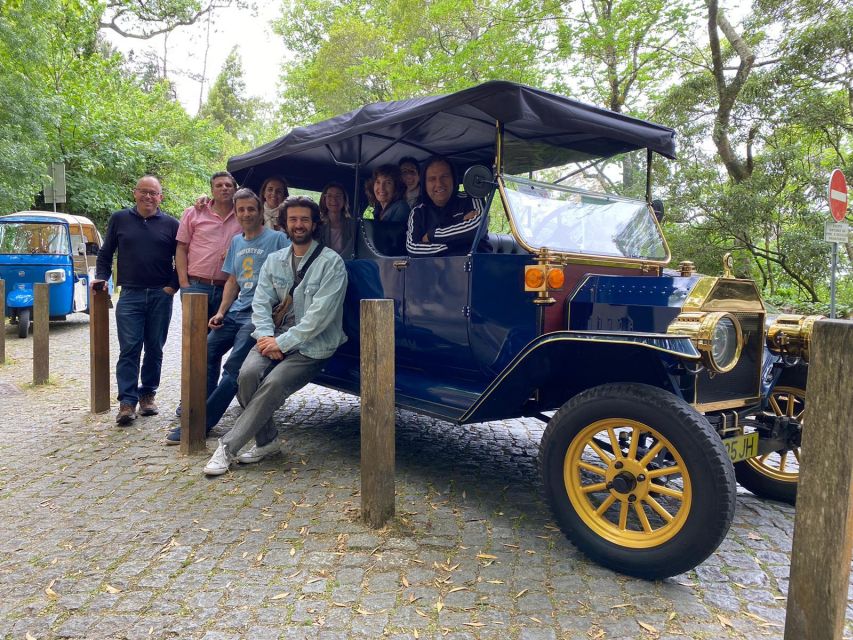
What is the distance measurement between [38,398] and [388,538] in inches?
200

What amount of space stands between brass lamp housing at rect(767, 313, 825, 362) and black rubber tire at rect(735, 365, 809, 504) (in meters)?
0.26

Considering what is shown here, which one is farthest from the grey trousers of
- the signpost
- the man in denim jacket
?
the signpost

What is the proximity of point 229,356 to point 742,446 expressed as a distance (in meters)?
3.56

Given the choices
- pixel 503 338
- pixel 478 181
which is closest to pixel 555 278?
pixel 503 338

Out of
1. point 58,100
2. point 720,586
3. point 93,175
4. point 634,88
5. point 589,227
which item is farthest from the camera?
point 93,175

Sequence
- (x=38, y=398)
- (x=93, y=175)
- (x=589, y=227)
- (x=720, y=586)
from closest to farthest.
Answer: (x=720, y=586) < (x=589, y=227) < (x=38, y=398) < (x=93, y=175)

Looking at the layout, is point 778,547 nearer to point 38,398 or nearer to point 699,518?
point 699,518

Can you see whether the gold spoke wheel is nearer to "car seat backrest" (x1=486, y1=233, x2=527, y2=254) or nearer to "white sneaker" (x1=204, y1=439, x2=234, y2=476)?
"car seat backrest" (x1=486, y1=233, x2=527, y2=254)

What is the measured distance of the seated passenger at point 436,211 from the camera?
4238mm

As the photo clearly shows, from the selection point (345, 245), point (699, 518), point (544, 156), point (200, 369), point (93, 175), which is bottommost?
point (699, 518)

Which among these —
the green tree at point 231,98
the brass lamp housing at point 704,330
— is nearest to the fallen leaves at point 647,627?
the brass lamp housing at point 704,330

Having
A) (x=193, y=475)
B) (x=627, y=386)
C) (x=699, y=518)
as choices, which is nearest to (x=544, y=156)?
(x=627, y=386)

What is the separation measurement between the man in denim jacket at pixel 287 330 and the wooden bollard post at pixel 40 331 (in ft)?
12.1

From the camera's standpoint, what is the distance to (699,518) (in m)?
2.64
